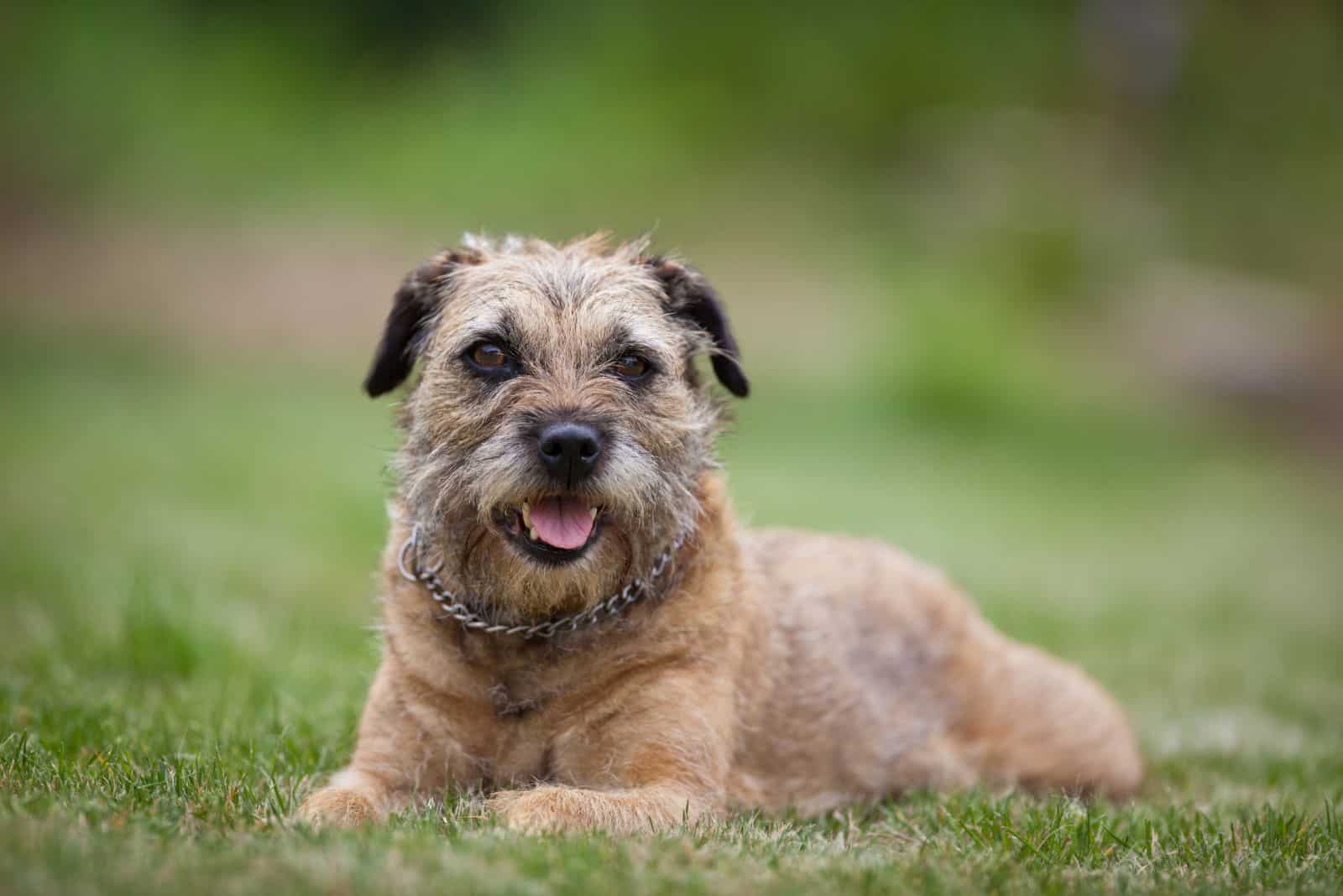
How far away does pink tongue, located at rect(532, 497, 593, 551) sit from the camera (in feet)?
14.9

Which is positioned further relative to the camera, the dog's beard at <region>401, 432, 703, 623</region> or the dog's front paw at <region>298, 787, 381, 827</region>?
the dog's beard at <region>401, 432, 703, 623</region>


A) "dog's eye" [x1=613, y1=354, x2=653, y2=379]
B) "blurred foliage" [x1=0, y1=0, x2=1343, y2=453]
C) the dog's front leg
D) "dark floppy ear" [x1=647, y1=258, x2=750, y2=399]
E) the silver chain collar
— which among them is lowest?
the dog's front leg

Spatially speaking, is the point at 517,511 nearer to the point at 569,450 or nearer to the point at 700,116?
the point at 569,450

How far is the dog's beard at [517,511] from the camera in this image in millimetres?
4445

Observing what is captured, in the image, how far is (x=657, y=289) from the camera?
17.2ft

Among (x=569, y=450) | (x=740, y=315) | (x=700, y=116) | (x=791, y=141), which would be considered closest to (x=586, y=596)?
(x=569, y=450)

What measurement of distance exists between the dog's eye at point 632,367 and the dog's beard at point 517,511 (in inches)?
14.5

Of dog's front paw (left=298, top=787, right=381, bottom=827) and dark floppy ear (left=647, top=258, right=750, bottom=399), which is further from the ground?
dark floppy ear (left=647, top=258, right=750, bottom=399)

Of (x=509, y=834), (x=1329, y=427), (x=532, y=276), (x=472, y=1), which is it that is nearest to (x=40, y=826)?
(x=509, y=834)

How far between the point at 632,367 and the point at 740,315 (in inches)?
663

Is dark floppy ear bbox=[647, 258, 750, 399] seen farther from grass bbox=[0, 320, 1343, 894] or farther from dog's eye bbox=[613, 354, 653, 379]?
grass bbox=[0, 320, 1343, 894]

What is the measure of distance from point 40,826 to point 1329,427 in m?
21.4

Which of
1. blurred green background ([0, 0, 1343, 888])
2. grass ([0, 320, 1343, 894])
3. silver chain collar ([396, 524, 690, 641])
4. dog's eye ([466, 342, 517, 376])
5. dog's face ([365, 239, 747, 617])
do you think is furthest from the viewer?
blurred green background ([0, 0, 1343, 888])

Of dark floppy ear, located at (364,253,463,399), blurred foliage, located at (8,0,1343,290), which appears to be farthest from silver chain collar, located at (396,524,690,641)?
blurred foliage, located at (8,0,1343,290)
